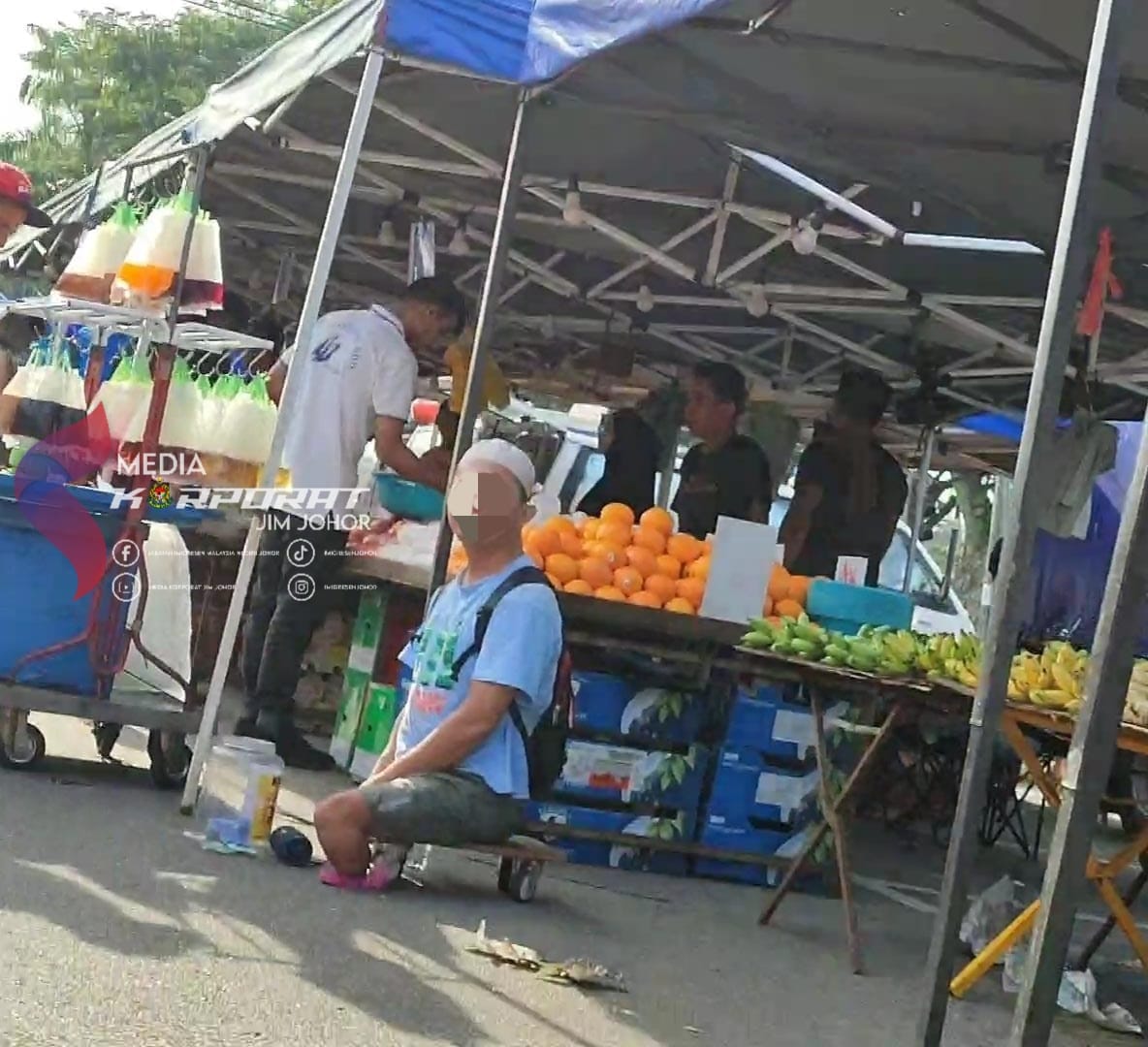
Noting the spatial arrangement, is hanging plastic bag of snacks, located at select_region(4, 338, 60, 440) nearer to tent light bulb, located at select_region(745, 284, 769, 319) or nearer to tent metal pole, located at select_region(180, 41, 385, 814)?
tent metal pole, located at select_region(180, 41, 385, 814)

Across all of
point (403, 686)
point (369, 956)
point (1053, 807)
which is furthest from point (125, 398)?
point (1053, 807)

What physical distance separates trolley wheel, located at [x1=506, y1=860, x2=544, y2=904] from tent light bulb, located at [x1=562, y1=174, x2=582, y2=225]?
3982 millimetres

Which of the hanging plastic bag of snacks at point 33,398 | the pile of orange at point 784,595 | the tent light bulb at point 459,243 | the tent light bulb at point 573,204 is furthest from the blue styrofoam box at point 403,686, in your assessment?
the tent light bulb at point 459,243

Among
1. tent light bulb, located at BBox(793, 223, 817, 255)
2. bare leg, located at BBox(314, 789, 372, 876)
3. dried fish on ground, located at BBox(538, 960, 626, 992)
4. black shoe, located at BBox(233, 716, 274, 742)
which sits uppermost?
tent light bulb, located at BBox(793, 223, 817, 255)

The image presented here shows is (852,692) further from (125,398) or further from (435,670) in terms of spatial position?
(125,398)

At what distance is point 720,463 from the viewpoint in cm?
822

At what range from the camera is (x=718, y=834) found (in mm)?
6562

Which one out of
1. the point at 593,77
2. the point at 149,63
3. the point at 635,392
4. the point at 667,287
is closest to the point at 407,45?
the point at 593,77

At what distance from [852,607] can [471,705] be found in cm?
218

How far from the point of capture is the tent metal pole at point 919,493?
12414 millimetres

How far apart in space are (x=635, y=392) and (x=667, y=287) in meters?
3.59

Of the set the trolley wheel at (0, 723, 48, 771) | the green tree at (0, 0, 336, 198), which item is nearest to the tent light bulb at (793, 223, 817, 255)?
the trolley wheel at (0, 723, 48, 771)

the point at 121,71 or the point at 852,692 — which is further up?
the point at 121,71

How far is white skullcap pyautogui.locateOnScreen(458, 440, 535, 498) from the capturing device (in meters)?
5.09
